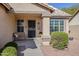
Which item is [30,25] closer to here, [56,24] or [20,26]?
[20,26]

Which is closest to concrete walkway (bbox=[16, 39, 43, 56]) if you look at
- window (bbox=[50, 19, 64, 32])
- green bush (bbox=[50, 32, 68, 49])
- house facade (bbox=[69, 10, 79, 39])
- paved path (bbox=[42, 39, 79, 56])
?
paved path (bbox=[42, 39, 79, 56])

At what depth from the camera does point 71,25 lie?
102 ft

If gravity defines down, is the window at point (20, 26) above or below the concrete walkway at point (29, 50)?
above

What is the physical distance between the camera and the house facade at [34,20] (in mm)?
18862

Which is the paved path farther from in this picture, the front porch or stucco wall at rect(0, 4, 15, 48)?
the front porch

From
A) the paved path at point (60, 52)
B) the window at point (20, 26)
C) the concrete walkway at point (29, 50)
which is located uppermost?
the window at point (20, 26)

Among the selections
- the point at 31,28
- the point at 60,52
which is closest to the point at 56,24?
the point at 31,28

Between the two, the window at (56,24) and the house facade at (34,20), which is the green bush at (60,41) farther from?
the window at (56,24)

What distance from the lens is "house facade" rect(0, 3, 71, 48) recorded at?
18.9 m

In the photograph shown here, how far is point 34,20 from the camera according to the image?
24.4m

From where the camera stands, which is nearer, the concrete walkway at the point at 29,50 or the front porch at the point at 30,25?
the concrete walkway at the point at 29,50

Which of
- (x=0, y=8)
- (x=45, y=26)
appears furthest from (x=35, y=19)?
(x=0, y=8)

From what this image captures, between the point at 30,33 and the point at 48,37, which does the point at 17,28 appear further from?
the point at 48,37

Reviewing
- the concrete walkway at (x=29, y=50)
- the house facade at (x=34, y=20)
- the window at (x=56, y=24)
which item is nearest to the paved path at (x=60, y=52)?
the concrete walkway at (x=29, y=50)
